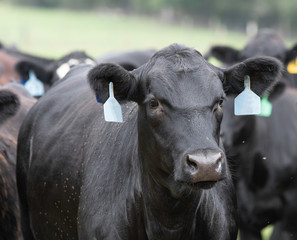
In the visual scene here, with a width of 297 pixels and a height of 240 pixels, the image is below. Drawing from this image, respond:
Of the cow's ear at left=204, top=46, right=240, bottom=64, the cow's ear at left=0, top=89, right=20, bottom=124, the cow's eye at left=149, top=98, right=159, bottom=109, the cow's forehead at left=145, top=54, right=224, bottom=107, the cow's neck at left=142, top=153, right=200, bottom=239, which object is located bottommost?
the cow's ear at left=204, top=46, right=240, bottom=64

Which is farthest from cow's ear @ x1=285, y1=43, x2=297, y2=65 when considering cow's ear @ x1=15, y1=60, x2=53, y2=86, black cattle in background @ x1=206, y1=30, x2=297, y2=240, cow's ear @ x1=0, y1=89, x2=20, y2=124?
cow's ear @ x1=0, y1=89, x2=20, y2=124

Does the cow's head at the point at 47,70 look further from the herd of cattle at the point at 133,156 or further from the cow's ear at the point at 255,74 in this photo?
the cow's ear at the point at 255,74

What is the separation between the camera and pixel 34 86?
9750mm

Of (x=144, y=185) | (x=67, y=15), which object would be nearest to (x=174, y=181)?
(x=144, y=185)

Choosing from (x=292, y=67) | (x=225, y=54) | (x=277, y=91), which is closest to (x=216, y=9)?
(x=225, y=54)

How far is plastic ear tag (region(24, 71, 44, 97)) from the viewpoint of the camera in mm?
9671

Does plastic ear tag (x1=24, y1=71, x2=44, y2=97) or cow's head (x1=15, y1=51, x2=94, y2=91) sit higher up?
cow's head (x1=15, y1=51, x2=94, y2=91)

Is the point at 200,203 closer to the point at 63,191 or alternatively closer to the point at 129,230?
the point at 129,230

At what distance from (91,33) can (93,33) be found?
22cm

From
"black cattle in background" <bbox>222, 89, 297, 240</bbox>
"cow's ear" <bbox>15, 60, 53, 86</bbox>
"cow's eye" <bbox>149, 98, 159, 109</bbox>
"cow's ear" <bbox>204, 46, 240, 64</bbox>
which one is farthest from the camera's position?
"cow's ear" <bbox>15, 60, 53, 86</bbox>

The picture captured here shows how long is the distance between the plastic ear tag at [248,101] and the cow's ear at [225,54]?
5.08 metres

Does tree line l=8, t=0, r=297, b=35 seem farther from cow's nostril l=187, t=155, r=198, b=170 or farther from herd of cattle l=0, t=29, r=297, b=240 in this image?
cow's nostril l=187, t=155, r=198, b=170

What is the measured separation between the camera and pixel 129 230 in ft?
13.3

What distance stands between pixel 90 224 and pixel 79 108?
1.27 m
